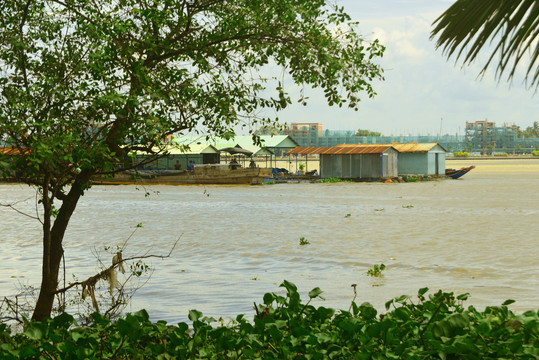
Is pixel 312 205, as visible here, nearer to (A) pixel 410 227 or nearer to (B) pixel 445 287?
(A) pixel 410 227

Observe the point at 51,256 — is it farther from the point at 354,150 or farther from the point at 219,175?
the point at 354,150

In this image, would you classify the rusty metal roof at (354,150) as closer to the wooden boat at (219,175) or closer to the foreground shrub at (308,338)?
the wooden boat at (219,175)

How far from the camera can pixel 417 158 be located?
55.4m

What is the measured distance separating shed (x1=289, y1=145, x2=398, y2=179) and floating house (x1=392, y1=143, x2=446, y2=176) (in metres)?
2.44

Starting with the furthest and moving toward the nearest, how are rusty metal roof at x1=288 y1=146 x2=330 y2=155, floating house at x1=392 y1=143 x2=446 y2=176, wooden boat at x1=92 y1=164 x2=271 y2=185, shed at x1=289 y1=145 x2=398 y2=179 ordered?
floating house at x1=392 y1=143 x2=446 y2=176 < rusty metal roof at x1=288 y1=146 x2=330 y2=155 < shed at x1=289 y1=145 x2=398 y2=179 < wooden boat at x1=92 y1=164 x2=271 y2=185

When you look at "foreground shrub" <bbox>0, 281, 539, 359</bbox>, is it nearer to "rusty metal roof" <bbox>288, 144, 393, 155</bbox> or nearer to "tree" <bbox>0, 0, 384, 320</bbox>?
"tree" <bbox>0, 0, 384, 320</bbox>

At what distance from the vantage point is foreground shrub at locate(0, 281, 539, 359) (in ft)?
14.5

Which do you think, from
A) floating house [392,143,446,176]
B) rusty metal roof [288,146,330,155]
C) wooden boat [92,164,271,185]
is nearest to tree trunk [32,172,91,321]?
wooden boat [92,164,271,185]

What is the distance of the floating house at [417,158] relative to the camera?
55.1 metres

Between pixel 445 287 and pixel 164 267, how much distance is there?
5095mm

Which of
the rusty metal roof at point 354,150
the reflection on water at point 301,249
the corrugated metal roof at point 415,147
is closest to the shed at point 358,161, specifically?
the rusty metal roof at point 354,150

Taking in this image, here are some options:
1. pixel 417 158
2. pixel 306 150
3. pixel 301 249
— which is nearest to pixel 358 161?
pixel 306 150

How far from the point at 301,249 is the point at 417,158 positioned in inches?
1648

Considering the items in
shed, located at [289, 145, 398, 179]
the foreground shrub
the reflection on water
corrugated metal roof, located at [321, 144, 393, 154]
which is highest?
corrugated metal roof, located at [321, 144, 393, 154]
